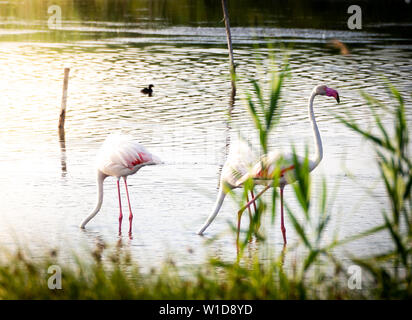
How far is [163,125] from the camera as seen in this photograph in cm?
2545

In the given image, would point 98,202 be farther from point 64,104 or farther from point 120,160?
point 64,104

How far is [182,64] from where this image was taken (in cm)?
4172

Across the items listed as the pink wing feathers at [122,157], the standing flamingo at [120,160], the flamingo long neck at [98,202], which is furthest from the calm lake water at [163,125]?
the pink wing feathers at [122,157]

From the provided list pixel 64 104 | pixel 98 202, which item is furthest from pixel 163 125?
pixel 98 202

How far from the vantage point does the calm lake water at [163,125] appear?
1359cm

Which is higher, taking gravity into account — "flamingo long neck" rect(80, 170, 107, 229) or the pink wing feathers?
the pink wing feathers

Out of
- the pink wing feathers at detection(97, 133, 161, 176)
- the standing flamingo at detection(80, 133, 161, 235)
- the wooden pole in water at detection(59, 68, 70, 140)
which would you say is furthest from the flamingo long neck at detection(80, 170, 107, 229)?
the wooden pole in water at detection(59, 68, 70, 140)

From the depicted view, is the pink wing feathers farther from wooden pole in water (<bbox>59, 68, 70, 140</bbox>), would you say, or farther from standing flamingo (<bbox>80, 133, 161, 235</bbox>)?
wooden pole in water (<bbox>59, 68, 70, 140</bbox>)

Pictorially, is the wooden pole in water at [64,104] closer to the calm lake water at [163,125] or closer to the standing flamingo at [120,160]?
the calm lake water at [163,125]

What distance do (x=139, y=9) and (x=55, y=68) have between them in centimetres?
4002

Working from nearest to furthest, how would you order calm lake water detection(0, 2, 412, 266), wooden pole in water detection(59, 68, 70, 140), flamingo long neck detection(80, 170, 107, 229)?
flamingo long neck detection(80, 170, 107, 229)
calm lake water detection(0, 2, 412, 266)
wooden pole in water detection(59, 68, 70, 140)

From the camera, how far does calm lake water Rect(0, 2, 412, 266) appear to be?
535 inches

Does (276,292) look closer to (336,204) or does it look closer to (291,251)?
(291,251)
